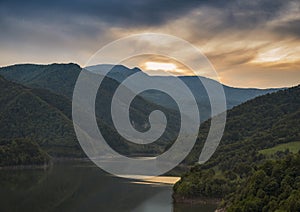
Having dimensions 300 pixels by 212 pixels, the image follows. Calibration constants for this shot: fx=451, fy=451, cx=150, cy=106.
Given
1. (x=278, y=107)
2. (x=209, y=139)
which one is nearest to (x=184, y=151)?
(x=209, y=139)

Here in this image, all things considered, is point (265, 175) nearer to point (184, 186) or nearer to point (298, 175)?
point (298, 175)

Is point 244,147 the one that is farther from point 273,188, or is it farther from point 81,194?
point 273,188

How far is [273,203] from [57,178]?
66742 millimetres

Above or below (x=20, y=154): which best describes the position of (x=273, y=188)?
below

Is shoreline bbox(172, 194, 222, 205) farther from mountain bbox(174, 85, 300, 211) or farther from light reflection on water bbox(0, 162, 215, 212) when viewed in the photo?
light reflection on water bbox(0, 162, 215, 212)

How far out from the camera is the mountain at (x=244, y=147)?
69125mm

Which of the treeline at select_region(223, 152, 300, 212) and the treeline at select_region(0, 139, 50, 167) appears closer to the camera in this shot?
the treeline at select_region(223, 152, 300, 212)

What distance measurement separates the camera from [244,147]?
313 ft

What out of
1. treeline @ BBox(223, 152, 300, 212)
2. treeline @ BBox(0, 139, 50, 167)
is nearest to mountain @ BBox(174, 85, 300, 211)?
treeline @ BBox(223, 152, 300, 212)

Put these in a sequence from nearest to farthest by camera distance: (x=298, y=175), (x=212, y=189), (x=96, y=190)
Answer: (x=298, y=175), (x=212, y=189), (x=96, y=190)

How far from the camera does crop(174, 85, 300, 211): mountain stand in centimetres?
6912

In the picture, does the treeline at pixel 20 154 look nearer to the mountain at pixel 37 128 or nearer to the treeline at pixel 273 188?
the mountain at pixel 37 128

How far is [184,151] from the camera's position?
136 m

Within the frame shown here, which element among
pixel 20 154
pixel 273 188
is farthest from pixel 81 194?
pixel 20 154
